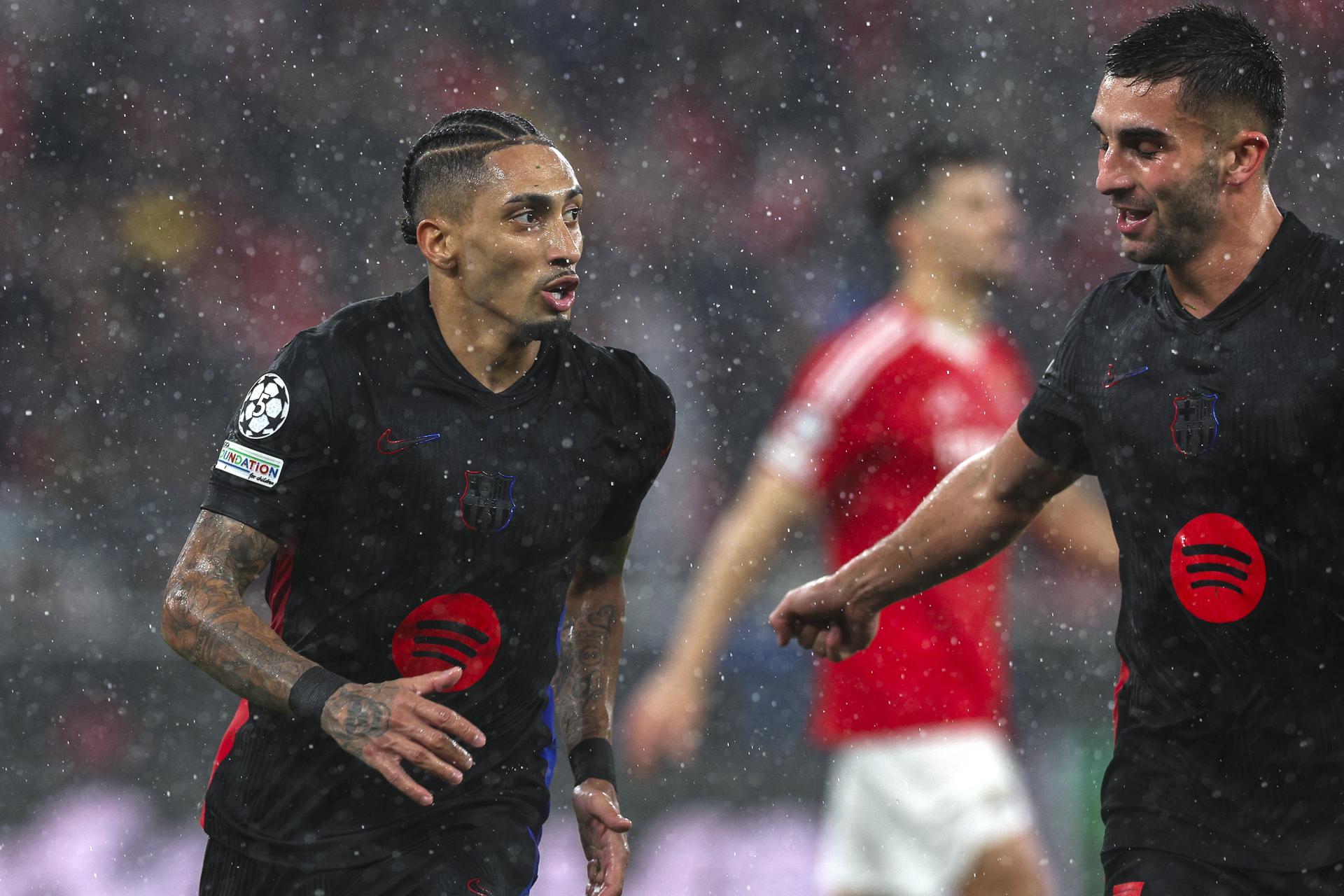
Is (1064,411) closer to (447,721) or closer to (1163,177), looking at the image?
(1163,177)

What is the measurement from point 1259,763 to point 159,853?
16.0ft

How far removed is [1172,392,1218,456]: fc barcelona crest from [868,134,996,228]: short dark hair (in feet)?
7.16

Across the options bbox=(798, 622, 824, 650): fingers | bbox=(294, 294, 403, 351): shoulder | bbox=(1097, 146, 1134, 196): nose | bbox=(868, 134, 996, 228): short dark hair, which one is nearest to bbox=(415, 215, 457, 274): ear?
bbox=(294, 294, 403, 351): shoulder

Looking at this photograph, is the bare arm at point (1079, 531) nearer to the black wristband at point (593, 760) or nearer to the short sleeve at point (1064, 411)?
the short sleeve at point (1064, 411)

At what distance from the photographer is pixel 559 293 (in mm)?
3465

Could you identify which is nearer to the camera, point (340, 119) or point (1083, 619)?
point (1083, 619)

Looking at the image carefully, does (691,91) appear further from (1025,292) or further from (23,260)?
(23,260)

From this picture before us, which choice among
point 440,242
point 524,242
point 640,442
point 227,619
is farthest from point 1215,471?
point 227,619

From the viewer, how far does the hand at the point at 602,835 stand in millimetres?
3305

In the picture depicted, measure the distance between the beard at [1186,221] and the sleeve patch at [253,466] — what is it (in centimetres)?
162

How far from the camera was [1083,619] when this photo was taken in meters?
8.66

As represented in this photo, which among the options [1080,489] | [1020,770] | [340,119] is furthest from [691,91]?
[1080,489]

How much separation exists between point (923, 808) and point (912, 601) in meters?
0.58

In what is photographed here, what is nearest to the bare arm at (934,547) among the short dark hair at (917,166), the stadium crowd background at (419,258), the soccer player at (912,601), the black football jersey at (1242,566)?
the black football jersey at (1242,566)
